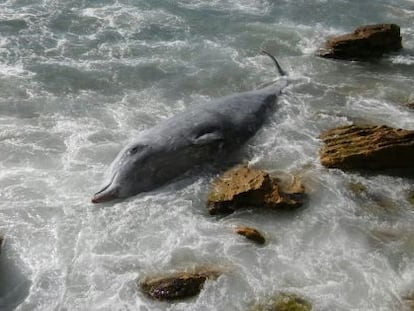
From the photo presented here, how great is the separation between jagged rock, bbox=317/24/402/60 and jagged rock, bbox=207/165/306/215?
7.06 meters

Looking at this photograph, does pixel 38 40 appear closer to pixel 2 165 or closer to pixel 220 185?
pixel 2 165

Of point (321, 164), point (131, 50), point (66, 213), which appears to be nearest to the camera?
point (66, 213)

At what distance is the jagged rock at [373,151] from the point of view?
9773 mm

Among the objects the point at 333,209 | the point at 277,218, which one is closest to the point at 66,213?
the point at 277,218

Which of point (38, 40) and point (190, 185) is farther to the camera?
point (38, 40)

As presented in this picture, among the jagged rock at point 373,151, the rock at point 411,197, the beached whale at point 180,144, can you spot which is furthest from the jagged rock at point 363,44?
the rock at point 411,197

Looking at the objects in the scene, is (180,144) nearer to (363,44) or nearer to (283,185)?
(283,185)

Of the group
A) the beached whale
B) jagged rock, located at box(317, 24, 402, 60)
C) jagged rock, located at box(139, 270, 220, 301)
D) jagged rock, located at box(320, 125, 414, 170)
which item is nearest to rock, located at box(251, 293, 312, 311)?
jagged rock, located at box(139, 270, 220, 301)

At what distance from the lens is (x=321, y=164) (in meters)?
9.97

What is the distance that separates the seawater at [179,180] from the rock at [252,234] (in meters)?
0.13

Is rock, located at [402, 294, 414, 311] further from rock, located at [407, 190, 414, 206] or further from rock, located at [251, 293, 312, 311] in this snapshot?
rock, located at [407, 190, 414, 206]

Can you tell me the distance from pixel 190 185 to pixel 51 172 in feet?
8.26

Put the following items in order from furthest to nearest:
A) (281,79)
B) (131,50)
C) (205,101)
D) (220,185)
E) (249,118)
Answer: (131,50) → (281,79) → (205,101) → (249,118) → (220,185)

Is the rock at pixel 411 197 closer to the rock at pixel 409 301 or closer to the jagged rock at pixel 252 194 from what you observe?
the jagged rock at pixel 252 194
